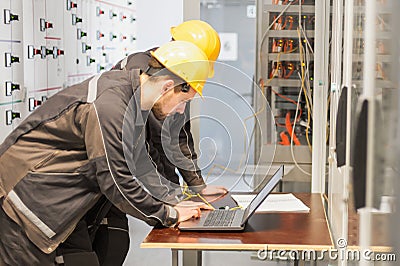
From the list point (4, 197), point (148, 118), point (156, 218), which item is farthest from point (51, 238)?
point (148, 118)

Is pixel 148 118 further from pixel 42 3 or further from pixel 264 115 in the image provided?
pixel 42 3

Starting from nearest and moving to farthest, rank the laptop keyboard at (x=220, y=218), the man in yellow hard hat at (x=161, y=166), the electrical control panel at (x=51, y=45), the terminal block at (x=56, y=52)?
the laptop keyboard at (x=220, y=218), the man in yellow hard hat at (x=161, y=166), the electrical control panel at (x=51, y=45), the terminal block at (x=56, y=52)

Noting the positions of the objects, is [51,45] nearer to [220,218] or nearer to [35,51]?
[35,51]

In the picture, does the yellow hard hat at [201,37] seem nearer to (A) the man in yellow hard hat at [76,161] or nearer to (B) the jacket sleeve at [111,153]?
(A) the man in yellow hard hat at [76,161]

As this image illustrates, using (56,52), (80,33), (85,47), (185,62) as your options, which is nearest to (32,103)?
(56,52)

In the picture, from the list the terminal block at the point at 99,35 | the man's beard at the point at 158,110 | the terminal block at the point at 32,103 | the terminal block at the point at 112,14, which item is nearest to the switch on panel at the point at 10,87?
the terminal block at the point at 32,103

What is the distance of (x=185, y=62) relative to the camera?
248 cm

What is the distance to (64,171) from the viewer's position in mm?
2568

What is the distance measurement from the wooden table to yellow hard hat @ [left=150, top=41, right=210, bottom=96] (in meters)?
0.51

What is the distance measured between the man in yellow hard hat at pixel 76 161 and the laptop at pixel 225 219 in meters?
0.07

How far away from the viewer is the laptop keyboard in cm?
265

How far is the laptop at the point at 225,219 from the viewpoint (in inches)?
102

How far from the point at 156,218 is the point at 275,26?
2.30 meters

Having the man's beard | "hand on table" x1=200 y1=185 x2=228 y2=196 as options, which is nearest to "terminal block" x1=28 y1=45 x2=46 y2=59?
"hand on table" x1=200 y1=185 x2=228 y2=196
